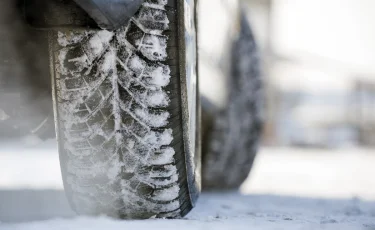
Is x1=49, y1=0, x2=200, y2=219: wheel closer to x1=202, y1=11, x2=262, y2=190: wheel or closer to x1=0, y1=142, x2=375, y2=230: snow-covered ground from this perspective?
x1=0, y1=142, x2=375, y2=230: snow-covered ground

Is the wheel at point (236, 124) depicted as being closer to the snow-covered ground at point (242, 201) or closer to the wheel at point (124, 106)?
the snow-covered ground at point (242, 201)

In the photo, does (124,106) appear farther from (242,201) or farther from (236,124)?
(236,124)

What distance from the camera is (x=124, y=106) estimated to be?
896mm

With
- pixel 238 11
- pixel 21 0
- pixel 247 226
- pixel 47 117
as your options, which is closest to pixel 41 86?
pixel 47 117

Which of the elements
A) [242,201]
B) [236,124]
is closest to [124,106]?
[242,201]

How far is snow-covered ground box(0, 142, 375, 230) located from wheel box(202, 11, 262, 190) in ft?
0.40

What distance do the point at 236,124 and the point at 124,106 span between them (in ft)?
3.87

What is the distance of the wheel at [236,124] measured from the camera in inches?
73.2

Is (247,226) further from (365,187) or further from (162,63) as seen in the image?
(365,187)

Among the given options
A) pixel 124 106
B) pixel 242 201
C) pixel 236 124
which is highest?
pixel 124 106

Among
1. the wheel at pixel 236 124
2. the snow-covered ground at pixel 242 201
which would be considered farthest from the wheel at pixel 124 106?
the wheel at pixel 236 124

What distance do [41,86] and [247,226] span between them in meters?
0.64

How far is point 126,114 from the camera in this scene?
90 cm

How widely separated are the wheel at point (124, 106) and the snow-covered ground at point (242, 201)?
0.31ft
